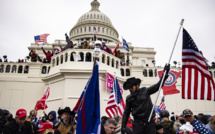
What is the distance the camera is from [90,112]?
3.68 m

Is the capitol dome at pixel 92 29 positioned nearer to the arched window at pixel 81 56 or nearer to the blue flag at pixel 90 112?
the arched window at pixel 81 56

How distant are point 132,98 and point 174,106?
1666cm

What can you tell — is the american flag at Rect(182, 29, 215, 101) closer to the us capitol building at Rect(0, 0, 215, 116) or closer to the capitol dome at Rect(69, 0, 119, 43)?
the us capitol building at Rect(0, 0, 215, 116)

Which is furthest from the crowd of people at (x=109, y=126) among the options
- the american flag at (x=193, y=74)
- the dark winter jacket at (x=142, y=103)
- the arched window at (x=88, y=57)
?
the arched window at (x=88, y=57)

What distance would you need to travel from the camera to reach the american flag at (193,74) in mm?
4023

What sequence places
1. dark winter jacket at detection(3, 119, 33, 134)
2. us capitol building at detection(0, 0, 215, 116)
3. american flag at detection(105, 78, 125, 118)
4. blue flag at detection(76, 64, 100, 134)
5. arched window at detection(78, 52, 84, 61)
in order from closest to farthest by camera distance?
blue flag at detection(76, 64, 100, 134), dark winter jacket at detection(3, 119, 33, 134), american flag at detection(105, 78, 125, 118), us capitol building at detection(0, 0, 215, 116), arched window at detection(78, 52, 84, 61)

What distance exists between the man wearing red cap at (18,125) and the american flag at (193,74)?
3.80 meters

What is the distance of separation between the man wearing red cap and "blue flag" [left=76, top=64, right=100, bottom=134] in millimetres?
1492

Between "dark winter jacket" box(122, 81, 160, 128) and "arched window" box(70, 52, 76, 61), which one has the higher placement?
"arched window" box(70, 52, 76, 61)

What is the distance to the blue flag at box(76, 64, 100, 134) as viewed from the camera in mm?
3618

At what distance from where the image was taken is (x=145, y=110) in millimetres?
3723

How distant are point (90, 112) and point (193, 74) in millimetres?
2545

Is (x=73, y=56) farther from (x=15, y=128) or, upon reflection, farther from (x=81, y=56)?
(x=15, y=128)

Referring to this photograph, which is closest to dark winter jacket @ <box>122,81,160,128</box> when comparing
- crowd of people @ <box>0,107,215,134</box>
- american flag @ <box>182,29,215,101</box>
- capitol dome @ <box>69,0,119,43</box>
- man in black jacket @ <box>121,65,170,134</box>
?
man in black jacket @ <box>121,65,170,134</box>
